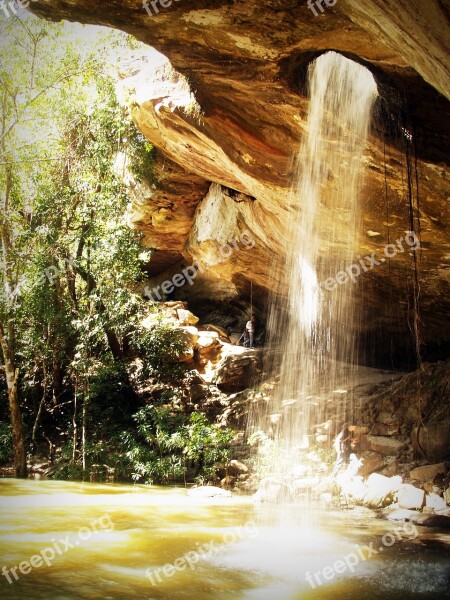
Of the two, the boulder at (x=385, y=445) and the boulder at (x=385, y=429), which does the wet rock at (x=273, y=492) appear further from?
the boulder at (x=385, y=429)

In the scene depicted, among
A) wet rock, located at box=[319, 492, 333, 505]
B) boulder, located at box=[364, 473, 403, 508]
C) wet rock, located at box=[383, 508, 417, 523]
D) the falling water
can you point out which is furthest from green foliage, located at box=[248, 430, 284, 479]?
wet rock, located at box=[383, 508, 417, 523]

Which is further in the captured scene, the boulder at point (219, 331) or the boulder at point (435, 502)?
the boulder at point (219, 331)

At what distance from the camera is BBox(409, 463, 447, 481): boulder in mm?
8328

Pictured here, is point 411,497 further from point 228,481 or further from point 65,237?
point 65,237

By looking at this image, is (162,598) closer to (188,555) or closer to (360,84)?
(188,555)

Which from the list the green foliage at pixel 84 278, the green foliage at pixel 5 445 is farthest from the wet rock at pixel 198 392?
the green foliage at pixel 5 445

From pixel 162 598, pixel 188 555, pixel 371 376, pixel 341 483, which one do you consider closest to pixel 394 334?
pixel 371 376

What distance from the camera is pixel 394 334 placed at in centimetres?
1510

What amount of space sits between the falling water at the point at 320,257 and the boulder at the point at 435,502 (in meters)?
4.17

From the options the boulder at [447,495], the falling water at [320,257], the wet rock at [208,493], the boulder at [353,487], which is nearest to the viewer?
the boulder at [447,495]

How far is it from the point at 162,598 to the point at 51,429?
12.3m

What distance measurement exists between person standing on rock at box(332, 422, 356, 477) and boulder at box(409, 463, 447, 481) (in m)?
1.92

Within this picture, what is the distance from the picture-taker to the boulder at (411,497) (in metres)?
7.47

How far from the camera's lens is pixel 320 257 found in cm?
1209
